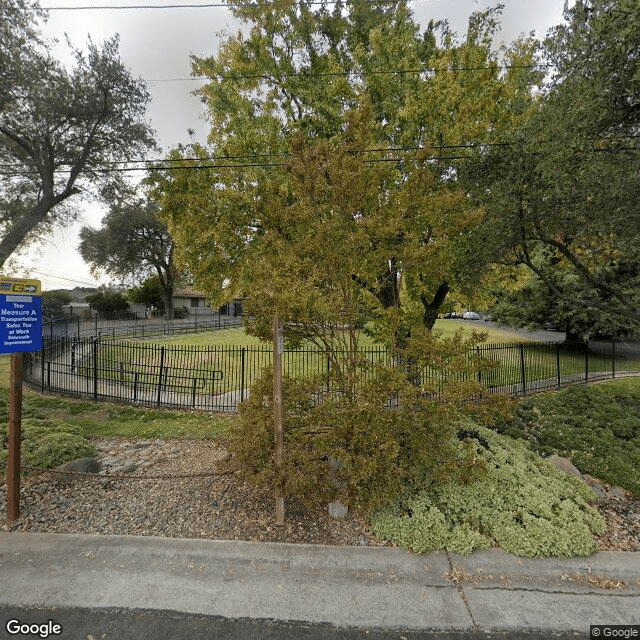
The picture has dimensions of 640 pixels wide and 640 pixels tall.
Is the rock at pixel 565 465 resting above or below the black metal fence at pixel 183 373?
below

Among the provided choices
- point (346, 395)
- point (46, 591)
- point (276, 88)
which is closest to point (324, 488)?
point (346, 395)

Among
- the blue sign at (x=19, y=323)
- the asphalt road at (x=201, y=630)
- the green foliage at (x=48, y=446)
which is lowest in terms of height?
the asphalt road at (x=201, y=630)

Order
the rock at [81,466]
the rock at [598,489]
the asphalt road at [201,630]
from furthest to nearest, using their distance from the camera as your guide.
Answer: the rock at [81,466] → the rock at [598,489] → the asphalt road at [201,630]

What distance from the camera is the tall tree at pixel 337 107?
7.79 metres

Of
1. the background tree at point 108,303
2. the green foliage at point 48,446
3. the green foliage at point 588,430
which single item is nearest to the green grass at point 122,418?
the green foliage at point 48,446

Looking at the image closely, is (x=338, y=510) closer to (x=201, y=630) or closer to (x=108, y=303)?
(x=201, y=630)

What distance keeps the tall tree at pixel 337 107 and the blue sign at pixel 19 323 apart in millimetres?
3773

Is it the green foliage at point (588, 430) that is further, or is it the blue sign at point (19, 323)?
the green foliage at point (588, 430)

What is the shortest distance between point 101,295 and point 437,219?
53.4 meters

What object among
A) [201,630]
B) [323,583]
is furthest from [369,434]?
[201,630]

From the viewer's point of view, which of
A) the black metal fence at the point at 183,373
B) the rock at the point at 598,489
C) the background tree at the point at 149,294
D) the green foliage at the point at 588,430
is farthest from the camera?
the background tree at the point at 149,294

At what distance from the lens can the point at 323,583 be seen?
10.3 ft

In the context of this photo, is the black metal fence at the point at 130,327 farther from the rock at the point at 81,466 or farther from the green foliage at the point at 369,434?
the green foliage at the point at 369,434

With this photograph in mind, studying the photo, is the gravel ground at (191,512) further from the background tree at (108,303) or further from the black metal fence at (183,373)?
the background tree at (108,303)
